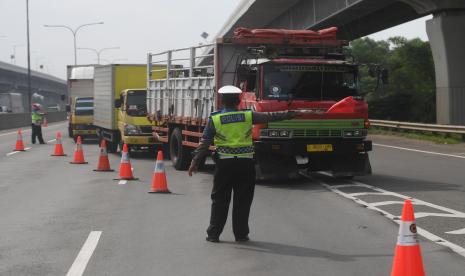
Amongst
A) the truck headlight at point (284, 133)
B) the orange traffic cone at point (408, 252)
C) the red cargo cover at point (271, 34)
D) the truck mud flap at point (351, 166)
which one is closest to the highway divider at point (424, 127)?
the red cargo cover at point (271, 34)

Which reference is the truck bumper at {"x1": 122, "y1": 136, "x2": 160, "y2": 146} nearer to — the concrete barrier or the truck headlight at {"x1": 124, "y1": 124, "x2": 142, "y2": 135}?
→ the truck headlight at {"x1": 124, "y1": 124, "x2": 142, "y2": 135}

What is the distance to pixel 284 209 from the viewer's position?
11.8m

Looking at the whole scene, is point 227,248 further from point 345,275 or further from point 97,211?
point 97,211

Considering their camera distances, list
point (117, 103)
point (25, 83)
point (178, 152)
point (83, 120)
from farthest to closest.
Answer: point (25, 83) < point (83, 120) < point (117, 103) < point (178, 152)

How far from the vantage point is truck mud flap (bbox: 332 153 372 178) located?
1540cm

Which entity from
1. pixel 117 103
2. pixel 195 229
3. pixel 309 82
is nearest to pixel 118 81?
pixel 117 103

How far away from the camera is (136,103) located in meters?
24.2

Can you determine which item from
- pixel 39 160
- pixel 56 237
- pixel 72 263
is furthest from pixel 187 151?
pixel 72 263

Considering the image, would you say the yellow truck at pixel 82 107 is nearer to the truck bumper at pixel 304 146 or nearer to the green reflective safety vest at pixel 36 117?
the green reflective safety vest at pixel 36 117

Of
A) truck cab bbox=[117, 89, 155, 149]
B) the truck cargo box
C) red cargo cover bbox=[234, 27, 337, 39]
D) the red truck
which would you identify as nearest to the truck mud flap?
the red truck

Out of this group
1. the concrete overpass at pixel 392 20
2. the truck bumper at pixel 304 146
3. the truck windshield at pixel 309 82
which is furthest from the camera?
the concrete overpass at pixel 392 20

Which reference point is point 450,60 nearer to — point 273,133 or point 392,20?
point 392,20

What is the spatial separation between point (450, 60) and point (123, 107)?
1349 cm

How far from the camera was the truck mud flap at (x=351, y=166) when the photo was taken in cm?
1540
